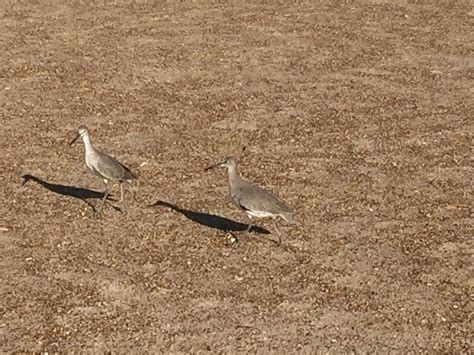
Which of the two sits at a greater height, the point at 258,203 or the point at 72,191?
the point at 258,203

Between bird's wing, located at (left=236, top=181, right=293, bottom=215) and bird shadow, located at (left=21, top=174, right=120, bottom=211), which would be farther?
bird shadow, located at (left=21, top=174, right=120, bottom=211)

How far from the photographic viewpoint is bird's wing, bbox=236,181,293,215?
13.5 metres

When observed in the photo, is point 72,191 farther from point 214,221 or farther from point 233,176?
point 233,176

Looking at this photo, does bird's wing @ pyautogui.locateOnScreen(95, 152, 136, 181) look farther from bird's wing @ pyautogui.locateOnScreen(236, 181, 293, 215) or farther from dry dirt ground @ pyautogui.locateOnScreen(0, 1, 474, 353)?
bird's wing @ pyautogui.locateOnScreen(236, 181, 293, 215)

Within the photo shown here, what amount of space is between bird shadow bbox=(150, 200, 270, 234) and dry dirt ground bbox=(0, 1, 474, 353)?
0.05 meters

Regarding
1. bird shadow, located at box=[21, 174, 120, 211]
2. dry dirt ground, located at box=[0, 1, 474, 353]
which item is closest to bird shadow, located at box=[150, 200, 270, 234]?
dry dirt ground, located at box=[0, 1, 474, 353]

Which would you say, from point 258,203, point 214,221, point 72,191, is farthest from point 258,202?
point 72,191

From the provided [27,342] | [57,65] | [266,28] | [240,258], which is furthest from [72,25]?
[27,342]

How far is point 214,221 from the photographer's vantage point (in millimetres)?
15281

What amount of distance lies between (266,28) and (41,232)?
51.1 feet

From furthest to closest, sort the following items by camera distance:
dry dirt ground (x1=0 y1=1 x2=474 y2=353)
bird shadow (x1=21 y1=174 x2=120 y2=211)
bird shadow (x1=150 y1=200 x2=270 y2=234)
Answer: bird shadow (x1=21 y1=174 x2=120 y2=211), bird shadow (x1=150 y1=200 x2=270 y2=234), dry dirt ground (x1=0 y1=1 x2=474 y2=353)

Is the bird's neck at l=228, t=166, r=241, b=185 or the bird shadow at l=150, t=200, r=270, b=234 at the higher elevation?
the bird's neck at l=228, t=166, r=241, b=185

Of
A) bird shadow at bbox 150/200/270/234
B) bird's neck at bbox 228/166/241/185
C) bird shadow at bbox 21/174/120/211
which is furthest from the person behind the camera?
bird shadow at bbox 21/174/120/211

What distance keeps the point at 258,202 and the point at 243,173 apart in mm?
3956
